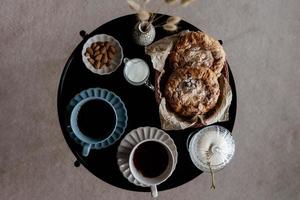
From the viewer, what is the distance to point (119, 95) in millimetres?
1355

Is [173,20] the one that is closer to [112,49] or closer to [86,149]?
[112,49]

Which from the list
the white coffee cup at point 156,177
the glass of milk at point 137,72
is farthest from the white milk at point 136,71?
the white coffee cup at point 156,177

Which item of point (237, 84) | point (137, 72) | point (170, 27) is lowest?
point (237, 84)

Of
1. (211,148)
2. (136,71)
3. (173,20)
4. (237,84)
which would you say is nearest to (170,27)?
(173,20)

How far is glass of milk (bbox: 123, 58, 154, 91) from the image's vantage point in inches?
53.0

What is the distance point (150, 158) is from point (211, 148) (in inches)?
7.8

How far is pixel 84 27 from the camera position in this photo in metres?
1.80

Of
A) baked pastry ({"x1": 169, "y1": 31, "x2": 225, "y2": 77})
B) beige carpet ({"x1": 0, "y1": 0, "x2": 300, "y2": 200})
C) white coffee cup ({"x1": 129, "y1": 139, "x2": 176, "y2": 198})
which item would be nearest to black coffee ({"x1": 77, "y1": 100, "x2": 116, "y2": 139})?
white coffee cup ({"x1": 129, "y1": 139, "x2": 176, "y2": 198})

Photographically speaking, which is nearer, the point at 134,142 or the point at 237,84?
the point at 134,142

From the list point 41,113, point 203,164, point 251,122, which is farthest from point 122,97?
point 251,122

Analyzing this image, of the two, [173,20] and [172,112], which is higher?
[173,20]

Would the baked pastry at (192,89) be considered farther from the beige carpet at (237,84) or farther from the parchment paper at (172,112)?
the beige carpet at (237,84)

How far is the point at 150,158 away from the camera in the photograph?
4.30 feet

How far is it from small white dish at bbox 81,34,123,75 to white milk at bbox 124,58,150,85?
0.03 metres
